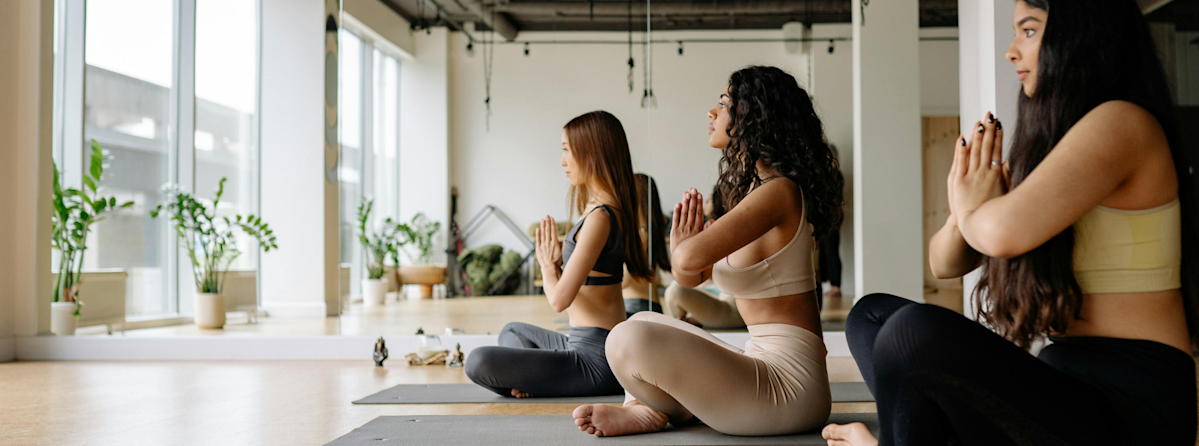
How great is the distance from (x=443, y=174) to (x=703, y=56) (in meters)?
1.54

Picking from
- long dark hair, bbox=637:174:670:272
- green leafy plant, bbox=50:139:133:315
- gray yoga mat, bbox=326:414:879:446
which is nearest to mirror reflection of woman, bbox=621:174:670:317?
long dark hair, bbox=637:174:670:272

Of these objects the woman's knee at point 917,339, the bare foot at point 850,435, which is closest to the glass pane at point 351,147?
the bare foot at point 850,435

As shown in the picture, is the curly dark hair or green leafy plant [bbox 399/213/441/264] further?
green leafy plant [bbox 399/213/441/264]

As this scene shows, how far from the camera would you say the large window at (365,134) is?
4.47m

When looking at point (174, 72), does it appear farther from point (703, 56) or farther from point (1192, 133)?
point (1192, 133)

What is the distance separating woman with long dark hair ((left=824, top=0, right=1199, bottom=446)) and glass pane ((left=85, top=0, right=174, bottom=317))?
5705 mm

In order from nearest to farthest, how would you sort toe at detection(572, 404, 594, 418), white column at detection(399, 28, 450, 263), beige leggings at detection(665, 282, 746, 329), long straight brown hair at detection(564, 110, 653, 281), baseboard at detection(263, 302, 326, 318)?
toe at detection(572, 404, 594, 418), long straight brown hair at detection(564, 110, 653, 281), white column at detection(399, 28, 450, 263), beige leggings at detection(665, 282, 746, 329), baseboard at detection(263, 302, 326, 318)

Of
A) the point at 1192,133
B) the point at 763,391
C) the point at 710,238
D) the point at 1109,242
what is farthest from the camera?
the point at 1192,133

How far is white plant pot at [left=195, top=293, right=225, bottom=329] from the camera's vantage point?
5.60m

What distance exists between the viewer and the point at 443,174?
4328 millimetres

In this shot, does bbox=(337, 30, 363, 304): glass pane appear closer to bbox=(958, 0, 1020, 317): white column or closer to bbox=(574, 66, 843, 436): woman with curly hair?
bbox=(574, 66, 843, 436): woman with curly hair

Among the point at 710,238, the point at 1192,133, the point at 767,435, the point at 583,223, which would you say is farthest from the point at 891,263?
the point at 1192,133

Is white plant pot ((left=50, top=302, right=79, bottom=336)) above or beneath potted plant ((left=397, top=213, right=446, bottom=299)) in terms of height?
beneath

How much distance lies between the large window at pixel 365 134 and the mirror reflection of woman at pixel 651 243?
1.34 m
